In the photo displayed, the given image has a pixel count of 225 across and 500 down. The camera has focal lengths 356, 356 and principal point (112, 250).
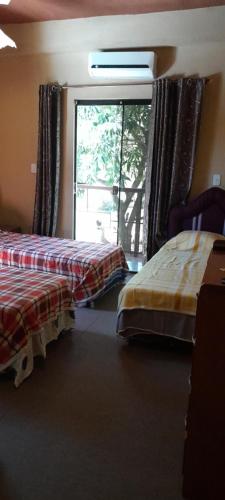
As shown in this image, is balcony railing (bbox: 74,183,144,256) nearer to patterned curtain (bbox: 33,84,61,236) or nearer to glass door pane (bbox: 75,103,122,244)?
glass door pane (bbox: 75,103,122,244)

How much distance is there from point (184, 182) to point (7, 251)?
2103mm

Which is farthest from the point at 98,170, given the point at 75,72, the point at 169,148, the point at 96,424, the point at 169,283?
the point at 96,424

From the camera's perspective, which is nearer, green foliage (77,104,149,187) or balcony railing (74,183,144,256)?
green foliage (77,104,149,187)

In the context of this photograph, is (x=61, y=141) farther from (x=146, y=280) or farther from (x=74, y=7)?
(x=146, y=280)

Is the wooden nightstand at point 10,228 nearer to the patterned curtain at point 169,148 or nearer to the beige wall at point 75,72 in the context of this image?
the beige wall at point 75,72

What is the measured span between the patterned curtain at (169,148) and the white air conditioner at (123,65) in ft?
0.66

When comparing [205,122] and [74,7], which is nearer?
[74,7]

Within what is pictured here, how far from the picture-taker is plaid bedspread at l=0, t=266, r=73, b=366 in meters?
2.21

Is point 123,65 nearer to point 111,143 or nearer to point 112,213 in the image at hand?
point 111,143

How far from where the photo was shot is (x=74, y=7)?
3666 mm

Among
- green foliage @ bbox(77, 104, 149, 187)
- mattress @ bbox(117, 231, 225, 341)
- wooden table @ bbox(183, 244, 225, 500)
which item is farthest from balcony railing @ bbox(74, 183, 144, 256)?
wooden table @ bbox(183, 244, 225, 500)

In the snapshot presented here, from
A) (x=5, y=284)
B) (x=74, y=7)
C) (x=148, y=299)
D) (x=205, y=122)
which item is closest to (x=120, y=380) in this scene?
(x=148, y=299)

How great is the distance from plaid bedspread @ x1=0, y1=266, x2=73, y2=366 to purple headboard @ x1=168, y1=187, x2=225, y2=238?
1.76 metres

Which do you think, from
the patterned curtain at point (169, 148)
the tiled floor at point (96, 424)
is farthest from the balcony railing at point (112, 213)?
the tiled floor at point (96, 424)
